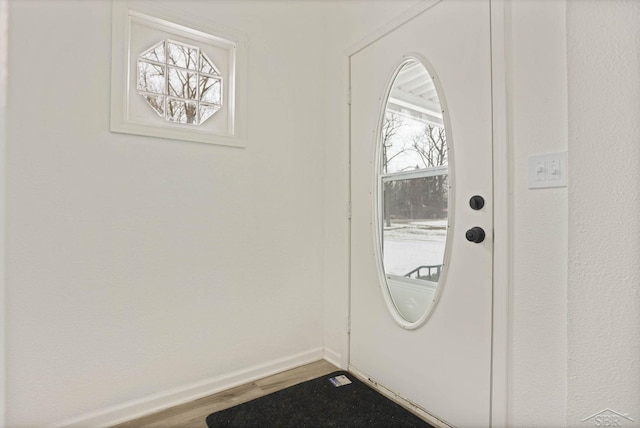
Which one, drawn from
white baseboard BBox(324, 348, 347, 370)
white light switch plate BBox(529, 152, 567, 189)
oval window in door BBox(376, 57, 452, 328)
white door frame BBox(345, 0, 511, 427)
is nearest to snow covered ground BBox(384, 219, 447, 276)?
oval window in door BBox(376, 57, 452, 328)

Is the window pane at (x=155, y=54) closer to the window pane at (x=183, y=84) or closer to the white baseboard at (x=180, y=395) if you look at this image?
the window pane at (x=183, y=84)

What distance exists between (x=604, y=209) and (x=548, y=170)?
10.4 inches

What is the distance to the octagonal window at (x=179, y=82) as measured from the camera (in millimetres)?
1804

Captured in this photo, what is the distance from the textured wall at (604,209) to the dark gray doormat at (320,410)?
33.6 inches

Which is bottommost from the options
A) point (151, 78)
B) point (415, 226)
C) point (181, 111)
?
point (415, 226)

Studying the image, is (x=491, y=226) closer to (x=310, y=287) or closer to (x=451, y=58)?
(x=451, y=58)

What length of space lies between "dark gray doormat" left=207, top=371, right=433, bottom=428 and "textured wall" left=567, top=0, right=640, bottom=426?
852 mm

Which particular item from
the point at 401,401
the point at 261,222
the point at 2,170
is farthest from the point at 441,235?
the point at 2,170

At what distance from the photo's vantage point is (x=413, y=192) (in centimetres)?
177

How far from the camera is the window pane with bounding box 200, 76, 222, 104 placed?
197 centimetres

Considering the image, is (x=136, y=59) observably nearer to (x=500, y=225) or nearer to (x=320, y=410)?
(x=500, y=225)

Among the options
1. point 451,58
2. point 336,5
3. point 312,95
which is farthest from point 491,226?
point 336,5

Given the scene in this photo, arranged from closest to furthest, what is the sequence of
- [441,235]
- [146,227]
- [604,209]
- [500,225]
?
[604,209], [500,225], [441,235], [146,227]

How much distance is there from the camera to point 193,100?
193cm
